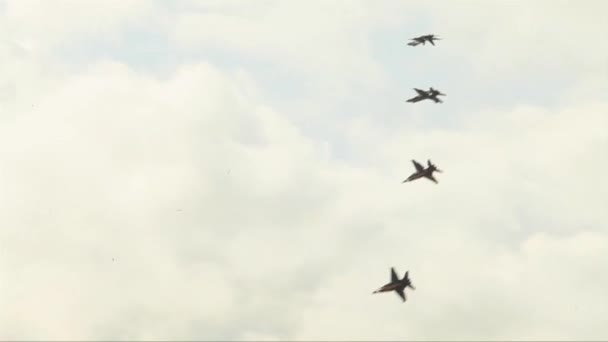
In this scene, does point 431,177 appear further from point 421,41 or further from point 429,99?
point 421,41

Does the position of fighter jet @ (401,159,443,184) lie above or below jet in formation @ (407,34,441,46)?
below

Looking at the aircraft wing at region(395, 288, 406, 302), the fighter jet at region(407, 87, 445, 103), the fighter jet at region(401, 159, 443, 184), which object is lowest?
the aircraft wing at region(395, 288, 406, 302)

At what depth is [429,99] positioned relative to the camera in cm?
14175

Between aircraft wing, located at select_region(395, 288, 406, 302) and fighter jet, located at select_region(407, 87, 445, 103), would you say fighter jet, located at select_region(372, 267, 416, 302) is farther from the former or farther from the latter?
fighter jet, located at select_region(407, 87, 445, 103)

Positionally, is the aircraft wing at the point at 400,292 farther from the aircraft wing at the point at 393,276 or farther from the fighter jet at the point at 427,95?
the fighter jet at the point at 427,95

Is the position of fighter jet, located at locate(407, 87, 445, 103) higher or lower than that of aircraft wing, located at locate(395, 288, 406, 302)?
higher

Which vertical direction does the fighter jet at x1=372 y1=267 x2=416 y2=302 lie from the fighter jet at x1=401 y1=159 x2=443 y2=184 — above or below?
below

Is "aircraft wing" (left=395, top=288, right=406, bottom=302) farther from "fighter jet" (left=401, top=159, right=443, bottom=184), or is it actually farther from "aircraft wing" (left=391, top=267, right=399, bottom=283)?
"fighter jet" (left=401, top=159, right=443, bottom=184)

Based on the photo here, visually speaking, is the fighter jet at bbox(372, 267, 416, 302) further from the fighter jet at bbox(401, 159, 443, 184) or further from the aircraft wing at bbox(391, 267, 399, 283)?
the fighter jet at bbox(401, 159, 443, 184)

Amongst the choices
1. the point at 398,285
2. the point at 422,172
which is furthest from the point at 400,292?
the point at 422,172

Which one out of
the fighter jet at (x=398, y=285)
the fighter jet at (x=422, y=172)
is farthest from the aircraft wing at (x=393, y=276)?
the fighter jet at (x=422, y=172)

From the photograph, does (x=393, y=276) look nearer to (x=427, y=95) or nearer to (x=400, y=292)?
(x=400, y=292)

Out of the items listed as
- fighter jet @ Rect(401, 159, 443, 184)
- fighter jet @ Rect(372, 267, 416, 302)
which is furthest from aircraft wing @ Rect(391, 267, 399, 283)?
fighter jet @ Rect(401, 159, 443, 184)

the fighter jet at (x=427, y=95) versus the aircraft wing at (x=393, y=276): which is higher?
the fighter jet at (x=427, y=95)
